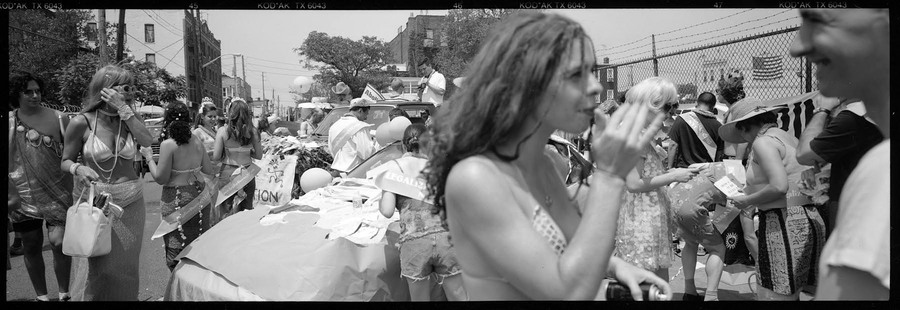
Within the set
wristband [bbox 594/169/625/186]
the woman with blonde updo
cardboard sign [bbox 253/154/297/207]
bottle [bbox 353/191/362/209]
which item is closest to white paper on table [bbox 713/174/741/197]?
the woman with blonde updo

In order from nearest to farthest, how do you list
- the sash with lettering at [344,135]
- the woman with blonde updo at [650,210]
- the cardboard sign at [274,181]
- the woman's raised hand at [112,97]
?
the woman with blonde updo at [650,210]
the woman's raised hand at [112,97]
the cardboard sign at [274,181]
the sash with lettering at [344,135]

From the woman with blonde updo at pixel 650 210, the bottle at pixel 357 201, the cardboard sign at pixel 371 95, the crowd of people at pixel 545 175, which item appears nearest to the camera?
the crowd of people at pixel 545 175

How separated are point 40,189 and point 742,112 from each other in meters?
4.15

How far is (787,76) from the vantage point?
4.25 m

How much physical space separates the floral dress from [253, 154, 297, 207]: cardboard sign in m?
3.38

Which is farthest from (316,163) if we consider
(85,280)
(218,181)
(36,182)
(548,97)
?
(548,97)

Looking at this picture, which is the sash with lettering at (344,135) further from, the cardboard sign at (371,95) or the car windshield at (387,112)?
the cardboard sign at (371,95)

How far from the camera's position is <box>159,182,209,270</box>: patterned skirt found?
4.47 meters

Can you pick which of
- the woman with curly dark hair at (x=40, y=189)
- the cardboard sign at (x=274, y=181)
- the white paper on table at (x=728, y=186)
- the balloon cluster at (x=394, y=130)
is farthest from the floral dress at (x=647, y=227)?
the cardboard sign at (x=274, y=181)

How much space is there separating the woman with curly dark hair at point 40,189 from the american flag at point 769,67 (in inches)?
174

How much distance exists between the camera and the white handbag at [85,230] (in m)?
3.19

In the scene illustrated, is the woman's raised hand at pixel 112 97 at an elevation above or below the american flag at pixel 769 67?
below

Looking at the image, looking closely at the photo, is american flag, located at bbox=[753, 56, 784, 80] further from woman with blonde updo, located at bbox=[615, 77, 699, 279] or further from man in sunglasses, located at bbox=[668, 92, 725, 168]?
woman with blonde updo, located at bbox=[615, 77, 699, 279]

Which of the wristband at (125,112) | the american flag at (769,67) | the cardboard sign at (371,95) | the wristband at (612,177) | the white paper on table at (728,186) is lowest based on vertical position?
the white paper on table at (728,186)
